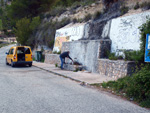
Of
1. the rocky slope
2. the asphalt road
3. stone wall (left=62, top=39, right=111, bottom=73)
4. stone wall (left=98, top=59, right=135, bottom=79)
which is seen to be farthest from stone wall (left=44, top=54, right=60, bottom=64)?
the asphalt road

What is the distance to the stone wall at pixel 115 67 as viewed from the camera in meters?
9.39

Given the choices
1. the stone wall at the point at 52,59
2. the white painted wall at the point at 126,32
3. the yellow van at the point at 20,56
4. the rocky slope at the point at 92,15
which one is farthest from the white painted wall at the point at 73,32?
the white painted wall at the point at 126,32

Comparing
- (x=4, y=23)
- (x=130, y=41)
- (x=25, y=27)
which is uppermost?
(x=4, y=23)

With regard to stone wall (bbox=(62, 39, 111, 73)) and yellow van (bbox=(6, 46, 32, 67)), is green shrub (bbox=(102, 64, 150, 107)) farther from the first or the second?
yellow van (bbox=(6, 46, 32, 67))

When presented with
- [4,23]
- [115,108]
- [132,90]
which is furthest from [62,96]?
[4,23]

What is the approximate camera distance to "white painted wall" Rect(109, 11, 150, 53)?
10567 millimetres

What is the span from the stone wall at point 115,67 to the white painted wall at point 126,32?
1306 millimetres

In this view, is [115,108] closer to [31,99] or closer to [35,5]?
[31,99]

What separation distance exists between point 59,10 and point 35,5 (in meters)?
7.52

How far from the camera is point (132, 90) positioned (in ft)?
21.6

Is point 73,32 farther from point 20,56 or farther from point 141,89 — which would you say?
point 141,89

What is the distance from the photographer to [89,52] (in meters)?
13.1

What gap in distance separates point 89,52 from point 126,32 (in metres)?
2.93

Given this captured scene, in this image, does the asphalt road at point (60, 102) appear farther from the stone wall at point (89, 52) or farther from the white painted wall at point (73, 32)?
the white painted wall at point (73, 32)
